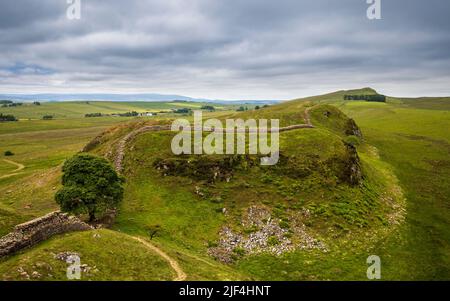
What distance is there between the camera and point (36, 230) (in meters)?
32.0

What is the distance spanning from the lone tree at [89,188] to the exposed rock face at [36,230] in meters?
8.00

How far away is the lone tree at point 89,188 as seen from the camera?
44562 mm

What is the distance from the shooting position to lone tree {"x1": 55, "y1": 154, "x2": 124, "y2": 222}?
44.6 m

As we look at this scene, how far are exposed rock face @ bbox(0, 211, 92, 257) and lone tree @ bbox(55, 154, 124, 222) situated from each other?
800 cm

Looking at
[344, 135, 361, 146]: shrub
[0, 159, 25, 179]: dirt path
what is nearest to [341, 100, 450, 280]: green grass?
[344, 135, 361, 146]: shrub

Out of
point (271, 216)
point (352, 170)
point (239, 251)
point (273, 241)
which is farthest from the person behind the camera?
point (352, 170)

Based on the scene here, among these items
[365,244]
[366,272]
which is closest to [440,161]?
[365,244]

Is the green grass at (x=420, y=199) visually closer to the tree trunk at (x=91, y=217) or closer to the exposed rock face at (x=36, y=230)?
the exposed rock face at (x=36, y=230)

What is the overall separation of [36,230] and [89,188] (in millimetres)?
13939

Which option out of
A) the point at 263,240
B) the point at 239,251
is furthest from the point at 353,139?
the point at 239,251
